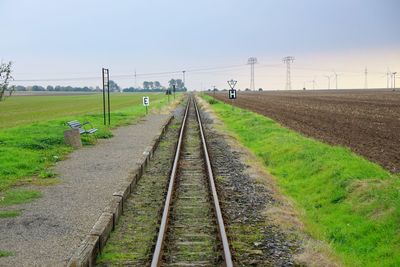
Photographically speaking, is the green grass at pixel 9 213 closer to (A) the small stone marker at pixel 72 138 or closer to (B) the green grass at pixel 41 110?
(A) the small stone marker at pixel 72 138

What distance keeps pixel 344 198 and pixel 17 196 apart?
6763 millimetres

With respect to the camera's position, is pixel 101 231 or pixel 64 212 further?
pixel 64 212

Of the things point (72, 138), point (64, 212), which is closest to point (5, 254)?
point (64, 212)

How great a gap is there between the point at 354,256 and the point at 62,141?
13.4 metres

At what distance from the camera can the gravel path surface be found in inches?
271

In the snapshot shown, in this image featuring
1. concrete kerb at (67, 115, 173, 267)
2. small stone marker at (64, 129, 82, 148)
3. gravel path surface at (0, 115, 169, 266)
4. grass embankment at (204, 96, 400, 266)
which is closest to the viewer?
concrete kerb at (67, 115, 173, 267)

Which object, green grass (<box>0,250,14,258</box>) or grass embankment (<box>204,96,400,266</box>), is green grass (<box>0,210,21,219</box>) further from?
grass embankment (<box>204,96,400,266</box>)

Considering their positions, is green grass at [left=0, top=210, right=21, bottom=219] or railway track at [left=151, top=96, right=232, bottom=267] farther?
green grass at [left=0, top=210, right=21, bottom=219]

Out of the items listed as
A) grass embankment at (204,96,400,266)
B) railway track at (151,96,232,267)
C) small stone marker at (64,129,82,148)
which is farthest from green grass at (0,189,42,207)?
small stone marker at (64,129,82,148)

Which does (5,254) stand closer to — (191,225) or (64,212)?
(64,212)

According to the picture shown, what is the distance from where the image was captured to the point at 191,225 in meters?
8.36

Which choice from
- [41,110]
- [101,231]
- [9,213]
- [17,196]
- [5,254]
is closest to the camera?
[5,254]

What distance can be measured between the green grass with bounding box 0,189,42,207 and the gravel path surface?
0.21m

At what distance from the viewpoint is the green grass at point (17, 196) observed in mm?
9855
